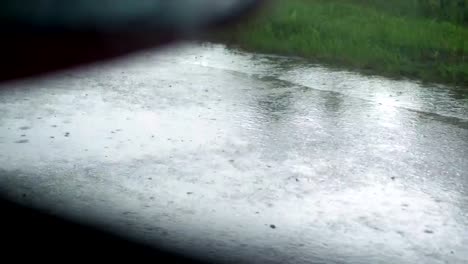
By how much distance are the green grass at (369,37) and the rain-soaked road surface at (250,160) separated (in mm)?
644

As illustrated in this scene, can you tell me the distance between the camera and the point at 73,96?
6.59 m

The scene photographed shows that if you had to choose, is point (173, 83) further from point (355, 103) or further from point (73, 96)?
point (355, 103)

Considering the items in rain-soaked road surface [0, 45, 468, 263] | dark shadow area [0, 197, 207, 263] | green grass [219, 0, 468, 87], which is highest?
green grass [219, 0, 468, 87]

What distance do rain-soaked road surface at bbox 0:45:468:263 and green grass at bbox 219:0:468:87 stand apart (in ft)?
2.11

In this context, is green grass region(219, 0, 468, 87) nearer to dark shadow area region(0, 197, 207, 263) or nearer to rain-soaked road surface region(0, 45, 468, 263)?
rain-soaked road surface region(0, 45, 468, 263)

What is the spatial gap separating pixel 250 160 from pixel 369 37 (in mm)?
4437

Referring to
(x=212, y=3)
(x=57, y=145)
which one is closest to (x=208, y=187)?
(x=57, y=145)

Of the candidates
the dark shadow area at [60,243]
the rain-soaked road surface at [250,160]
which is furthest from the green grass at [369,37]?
the dark shadow area at [60,243]

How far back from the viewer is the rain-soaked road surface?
3.85 metres

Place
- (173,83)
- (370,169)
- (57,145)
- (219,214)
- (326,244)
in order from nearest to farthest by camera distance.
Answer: (326,244), (219,214), (370,169), (57,145), (173,83)

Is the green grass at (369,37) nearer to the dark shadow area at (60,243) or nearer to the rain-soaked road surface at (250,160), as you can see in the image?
the rain-soaked road surface at (250,160)

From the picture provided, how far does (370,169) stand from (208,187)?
1.12m

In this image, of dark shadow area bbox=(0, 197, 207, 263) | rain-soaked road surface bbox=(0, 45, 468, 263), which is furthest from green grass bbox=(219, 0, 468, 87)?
dark shadow area bbox=(0, 197, 207, 263)

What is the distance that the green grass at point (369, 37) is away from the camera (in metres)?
7.97
